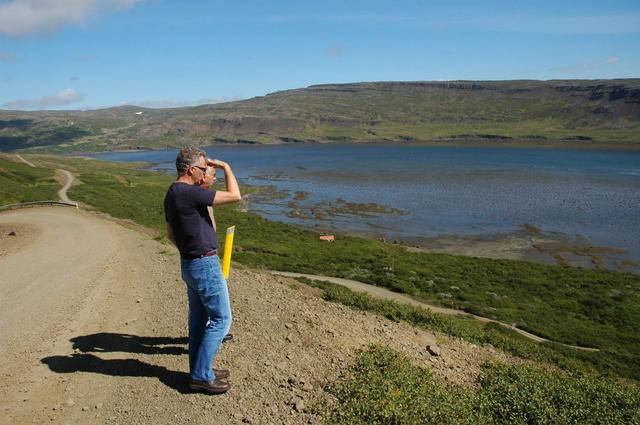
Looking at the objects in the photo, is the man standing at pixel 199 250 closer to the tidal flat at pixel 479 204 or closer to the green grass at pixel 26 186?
the tidal flat at pixel 479 204

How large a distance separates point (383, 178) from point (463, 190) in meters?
24.4

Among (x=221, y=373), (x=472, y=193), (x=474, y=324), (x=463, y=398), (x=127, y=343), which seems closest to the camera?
(x=221, y=373)

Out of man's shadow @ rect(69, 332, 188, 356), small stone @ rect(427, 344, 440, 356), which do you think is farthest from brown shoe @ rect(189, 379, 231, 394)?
small stone @ rect(427, 344, 440, 356)

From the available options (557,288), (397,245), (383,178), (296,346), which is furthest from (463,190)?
(296,346)

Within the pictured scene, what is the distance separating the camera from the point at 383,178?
11406 centimetres

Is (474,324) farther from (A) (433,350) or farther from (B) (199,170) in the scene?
(B) (199,170)

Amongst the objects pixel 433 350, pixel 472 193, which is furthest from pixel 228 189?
pixel 472 193

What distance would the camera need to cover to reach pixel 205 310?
8.09 m

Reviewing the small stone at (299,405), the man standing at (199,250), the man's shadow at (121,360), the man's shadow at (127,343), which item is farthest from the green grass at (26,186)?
the small stone at (299,405)

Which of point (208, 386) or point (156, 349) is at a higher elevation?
point (208, 386)

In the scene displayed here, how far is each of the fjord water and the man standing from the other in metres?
50.7

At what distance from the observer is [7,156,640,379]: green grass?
2377cm

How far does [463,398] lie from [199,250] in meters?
5.86

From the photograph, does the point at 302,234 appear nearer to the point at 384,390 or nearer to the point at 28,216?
the point at 28,216
